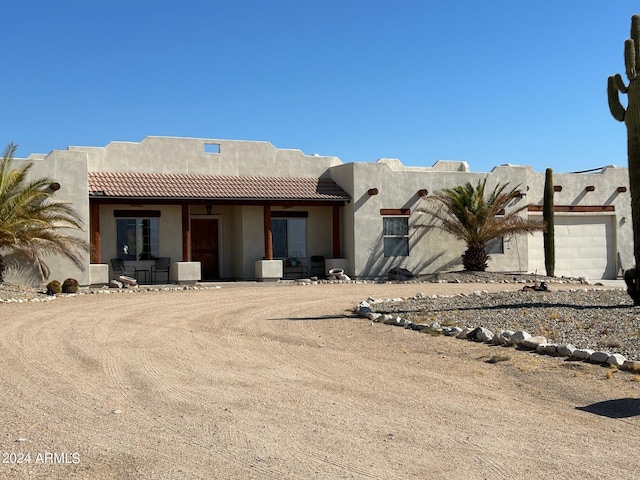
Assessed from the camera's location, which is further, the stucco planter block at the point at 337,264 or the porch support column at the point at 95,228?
the stucco planter block at the point at 337,264

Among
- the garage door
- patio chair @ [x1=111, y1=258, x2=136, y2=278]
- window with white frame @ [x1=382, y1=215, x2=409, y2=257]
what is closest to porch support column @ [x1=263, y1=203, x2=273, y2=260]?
window with white frame @ [x1=382, y1=215, x2=409, y2=257]

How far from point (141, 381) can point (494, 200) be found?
20800 mm

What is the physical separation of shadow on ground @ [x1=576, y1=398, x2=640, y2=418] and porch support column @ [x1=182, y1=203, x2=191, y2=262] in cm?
1865

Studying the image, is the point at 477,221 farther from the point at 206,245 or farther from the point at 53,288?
the point at 53,288

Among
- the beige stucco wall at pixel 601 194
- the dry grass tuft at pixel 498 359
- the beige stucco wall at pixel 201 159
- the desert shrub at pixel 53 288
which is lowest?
the dry grass tuft at pixel 498 359

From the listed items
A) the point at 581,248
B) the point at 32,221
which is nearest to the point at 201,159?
the point at 32,221

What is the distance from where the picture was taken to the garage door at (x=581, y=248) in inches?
1206

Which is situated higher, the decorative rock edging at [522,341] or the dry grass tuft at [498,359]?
the decorative rock edging at [522,341]

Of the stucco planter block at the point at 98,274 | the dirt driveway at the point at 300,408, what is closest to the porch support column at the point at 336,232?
the stucco planter block at the point at 98,274

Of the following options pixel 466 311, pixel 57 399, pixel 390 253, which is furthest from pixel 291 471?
pixel 390 253

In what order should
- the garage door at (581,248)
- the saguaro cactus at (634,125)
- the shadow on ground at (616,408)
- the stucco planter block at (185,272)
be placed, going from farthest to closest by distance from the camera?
1. the garage door at (581,248)
2. the stucco planter block at (185,272)
3. the saguaro cactus at (634,125)
4. the shadow on ground at (616,408)

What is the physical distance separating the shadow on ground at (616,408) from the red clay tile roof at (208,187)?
18.6 m

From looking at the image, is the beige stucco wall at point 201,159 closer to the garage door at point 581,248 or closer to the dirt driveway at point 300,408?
the garage door at point 581,248

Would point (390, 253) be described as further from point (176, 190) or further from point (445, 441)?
point (445, 441)
